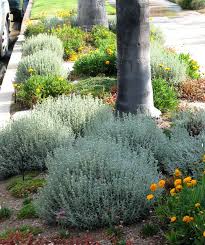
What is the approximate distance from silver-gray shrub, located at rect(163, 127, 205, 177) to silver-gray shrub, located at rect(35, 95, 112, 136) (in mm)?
1344

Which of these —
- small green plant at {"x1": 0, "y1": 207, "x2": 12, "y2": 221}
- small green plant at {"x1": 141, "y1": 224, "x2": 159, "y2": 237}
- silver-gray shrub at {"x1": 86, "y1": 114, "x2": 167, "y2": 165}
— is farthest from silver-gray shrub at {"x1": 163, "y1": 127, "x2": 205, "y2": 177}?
small green plant at {"x1": 0, "y1": 207, "x2": 12, "y2": 221}

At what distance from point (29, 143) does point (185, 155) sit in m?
1.88

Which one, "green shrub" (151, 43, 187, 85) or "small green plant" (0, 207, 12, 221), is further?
"green shrub" (151, 43, 187, 85)

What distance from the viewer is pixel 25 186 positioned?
18.3 ft

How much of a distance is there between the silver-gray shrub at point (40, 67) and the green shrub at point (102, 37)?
1.81m

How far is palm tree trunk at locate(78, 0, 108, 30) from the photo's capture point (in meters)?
14.6

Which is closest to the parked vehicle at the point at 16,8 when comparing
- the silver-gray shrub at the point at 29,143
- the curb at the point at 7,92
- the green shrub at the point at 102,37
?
the green shrub at the point at 102,37

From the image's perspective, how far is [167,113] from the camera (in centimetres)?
783

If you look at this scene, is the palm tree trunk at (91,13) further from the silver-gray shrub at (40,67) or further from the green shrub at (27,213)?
the green shrub at (27,213)

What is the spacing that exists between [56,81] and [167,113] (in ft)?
6.46

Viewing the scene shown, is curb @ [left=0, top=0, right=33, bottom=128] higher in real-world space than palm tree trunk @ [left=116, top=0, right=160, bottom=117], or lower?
lower

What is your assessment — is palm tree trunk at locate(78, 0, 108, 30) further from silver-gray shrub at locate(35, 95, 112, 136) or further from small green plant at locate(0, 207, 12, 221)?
small green plant at locate(0, 207, 12, 221)

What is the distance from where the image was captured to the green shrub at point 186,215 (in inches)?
144

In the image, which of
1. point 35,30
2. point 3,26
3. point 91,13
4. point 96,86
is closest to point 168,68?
point 96,86
